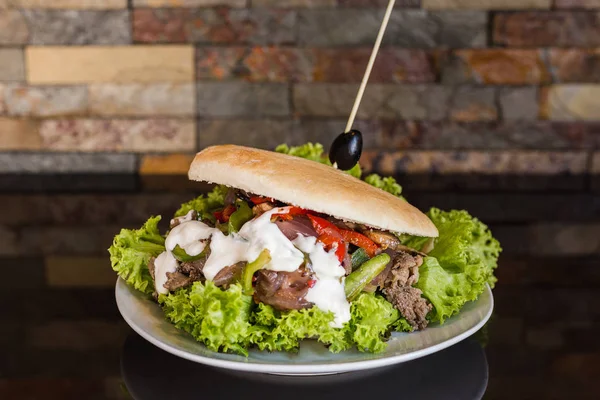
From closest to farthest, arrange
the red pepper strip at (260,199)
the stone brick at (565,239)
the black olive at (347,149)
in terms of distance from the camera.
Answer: the red pepper strip at (260,199) → the black olive at (347,149) → the stone brick at (565,239)

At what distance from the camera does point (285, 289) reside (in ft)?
5.09

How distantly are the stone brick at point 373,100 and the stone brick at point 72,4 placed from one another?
0.96 m

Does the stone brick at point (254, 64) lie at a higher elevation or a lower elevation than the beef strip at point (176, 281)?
higher

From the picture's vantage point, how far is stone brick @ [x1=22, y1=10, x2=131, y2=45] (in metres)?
3.47

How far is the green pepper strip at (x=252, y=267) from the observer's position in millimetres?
1539

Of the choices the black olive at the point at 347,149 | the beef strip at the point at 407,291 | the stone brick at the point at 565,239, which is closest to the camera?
the beef strip at the point at 407,291

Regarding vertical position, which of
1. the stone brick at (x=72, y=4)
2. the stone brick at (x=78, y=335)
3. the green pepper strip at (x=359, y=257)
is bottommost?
the stone brick at (x=78, y=335)

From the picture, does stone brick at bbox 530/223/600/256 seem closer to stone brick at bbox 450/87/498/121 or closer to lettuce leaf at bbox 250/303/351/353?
stone brick at bbox 450/87/498/121

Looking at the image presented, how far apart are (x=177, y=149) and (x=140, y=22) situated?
65 centimetres

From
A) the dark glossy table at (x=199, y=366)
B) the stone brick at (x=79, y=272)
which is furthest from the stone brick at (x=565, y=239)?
the stone brick at (x=79, y=272)

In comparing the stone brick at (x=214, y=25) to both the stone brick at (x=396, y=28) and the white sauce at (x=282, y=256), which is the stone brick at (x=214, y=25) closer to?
the stone brick at (x=396, y=28)

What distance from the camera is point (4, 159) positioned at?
373cm

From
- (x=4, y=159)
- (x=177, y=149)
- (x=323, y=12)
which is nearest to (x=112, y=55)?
(x=177, y=149)

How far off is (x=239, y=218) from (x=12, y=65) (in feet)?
7.62
